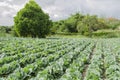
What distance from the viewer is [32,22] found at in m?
46.2

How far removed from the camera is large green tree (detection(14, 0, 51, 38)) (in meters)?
46.4

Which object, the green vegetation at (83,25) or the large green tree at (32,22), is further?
the green vegetation at (83,25)

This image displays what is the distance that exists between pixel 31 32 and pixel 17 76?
38.2 metres

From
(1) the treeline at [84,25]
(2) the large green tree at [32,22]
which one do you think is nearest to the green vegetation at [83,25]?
(1) the treeline at [84,25]

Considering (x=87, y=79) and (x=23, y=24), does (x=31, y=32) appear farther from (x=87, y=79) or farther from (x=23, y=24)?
(x=87, y=79)

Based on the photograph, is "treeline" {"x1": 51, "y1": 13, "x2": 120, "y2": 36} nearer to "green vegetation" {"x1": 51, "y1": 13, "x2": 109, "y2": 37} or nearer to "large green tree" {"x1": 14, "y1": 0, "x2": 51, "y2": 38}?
"green vegetation" {"x1": 51, "y1": 13, "x2": 109, "y2": 37}

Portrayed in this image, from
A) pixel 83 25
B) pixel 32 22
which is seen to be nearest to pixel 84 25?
pixel 83 25

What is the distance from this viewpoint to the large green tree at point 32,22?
46.4 m

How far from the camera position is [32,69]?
1019cm

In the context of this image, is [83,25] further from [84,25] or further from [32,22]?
[32,22]

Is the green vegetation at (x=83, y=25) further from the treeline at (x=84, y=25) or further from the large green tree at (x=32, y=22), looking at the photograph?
the large green tree at (x=32, y=22)

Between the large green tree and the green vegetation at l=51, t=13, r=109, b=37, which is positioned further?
the green vegetation at l=51, t=13, r=109, b=37

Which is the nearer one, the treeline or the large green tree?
the large green tree

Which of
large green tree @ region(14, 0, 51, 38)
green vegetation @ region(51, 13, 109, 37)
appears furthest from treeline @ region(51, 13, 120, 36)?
large green tree @ region(14, 0, 51, 38)
